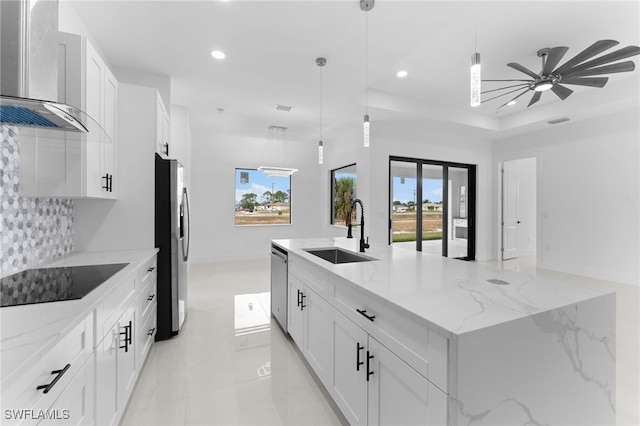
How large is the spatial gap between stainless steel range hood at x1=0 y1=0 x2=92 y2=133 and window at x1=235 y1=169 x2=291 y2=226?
5419mm

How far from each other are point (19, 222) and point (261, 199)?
5.24m

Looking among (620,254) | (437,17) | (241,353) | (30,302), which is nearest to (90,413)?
(30,302)

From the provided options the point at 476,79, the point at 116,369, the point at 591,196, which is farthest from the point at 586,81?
the point at 116,369

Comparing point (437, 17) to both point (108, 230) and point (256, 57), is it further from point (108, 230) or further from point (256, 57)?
point (108, 230)

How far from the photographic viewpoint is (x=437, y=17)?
2.50 m

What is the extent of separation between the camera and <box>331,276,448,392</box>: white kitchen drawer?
934 millimetres

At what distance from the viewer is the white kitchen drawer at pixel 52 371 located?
29.7 inches

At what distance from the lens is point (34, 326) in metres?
0.95

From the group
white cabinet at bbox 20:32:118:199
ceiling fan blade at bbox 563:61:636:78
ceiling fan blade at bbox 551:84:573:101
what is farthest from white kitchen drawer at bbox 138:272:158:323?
ceiling fan blade at bbox 551:84:573:101

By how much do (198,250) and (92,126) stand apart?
17.1 ft

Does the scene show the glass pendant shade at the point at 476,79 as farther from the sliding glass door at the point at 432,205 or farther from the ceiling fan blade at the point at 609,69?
the sliding glass door at the point at 432,205

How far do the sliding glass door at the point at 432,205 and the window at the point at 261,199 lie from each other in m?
2.91

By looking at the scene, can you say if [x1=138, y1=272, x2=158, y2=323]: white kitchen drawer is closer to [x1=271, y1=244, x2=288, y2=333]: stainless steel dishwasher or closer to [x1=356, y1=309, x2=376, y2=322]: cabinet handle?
[x1=271, y1=244, x2=288, y2=333]: stainless steel dishwasher

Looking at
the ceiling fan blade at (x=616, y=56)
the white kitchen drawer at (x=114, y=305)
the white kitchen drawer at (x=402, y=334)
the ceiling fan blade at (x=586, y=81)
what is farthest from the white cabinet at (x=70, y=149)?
the ceiling fan blade at (x=586, y=81)
